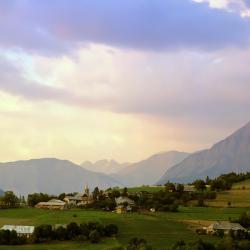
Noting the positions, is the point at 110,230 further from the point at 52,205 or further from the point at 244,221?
the point at 52,205

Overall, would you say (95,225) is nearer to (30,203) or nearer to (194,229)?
(194,229)

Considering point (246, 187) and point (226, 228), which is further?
point (246, 187)

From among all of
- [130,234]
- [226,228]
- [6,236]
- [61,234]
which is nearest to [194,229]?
[226,228]

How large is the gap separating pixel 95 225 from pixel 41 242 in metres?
9.58

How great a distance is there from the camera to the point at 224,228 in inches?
4109

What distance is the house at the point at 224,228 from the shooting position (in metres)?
103

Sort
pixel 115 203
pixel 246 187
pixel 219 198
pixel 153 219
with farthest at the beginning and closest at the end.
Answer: pixel 246 187 < pixel 219 198 < pixel 115 203 < pixel 153 219

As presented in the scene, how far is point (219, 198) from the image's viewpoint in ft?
505

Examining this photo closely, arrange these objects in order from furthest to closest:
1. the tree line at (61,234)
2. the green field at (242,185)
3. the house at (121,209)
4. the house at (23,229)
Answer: the green field at (242,185) → the house at (121,209) → the house at (23,229) → the tree line at (61,234)

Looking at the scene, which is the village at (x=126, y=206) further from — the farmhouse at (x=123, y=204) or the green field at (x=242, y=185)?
the green field at (x=242, y=185)

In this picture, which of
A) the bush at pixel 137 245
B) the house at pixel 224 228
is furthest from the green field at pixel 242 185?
the bush at pixel 137 245

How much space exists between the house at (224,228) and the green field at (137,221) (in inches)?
140

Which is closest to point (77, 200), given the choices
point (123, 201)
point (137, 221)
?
point (123, 201)

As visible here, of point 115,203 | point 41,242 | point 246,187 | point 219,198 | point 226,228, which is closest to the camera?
point 41,242
